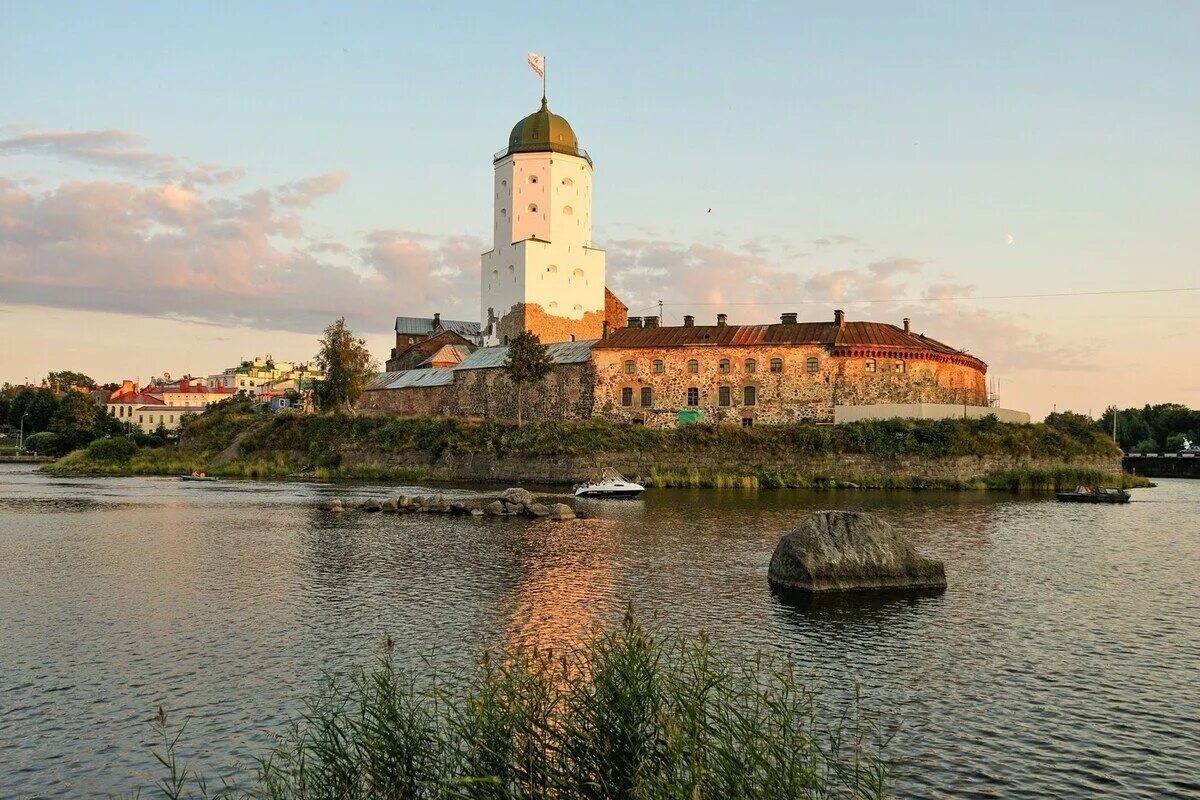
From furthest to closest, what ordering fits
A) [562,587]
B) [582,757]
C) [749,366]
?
[749,366] < [562,587] < [582,757]

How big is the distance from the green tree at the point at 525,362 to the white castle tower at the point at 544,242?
17.5 m

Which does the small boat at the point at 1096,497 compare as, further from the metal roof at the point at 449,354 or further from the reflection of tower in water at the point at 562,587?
the metal roof at the point at 449,354

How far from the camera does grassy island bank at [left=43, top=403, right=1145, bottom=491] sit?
6669 centimetres

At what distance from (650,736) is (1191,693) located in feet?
34.6

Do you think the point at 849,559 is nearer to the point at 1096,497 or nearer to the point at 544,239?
the point at 1096,497

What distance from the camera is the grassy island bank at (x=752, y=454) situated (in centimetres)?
6669

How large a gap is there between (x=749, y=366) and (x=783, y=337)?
11.9ft

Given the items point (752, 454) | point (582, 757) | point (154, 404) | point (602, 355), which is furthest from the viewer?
point (154, 404)

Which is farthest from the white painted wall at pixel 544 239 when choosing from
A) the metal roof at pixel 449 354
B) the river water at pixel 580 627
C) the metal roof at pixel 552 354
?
the river water at pixel 580 627

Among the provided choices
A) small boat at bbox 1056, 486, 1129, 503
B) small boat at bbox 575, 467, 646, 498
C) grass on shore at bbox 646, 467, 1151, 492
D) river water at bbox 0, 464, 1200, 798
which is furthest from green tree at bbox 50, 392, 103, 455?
small boat at bbox 1056, 486, 1129, 503

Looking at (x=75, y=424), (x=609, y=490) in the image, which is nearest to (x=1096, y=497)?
(x=609, y=490)

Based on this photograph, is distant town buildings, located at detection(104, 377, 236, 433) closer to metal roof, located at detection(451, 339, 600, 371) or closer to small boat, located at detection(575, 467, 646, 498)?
metal roof, located at detection(451, 339, 600, 371)

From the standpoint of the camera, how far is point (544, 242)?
98.2 m

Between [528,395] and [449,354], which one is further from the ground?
[449,354]
